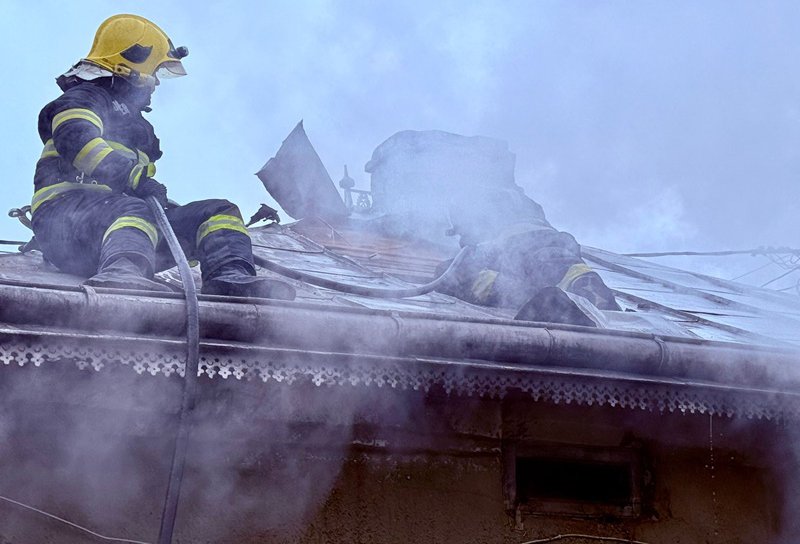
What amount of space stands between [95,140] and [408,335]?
2088 millimetres

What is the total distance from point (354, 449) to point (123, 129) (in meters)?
2.33

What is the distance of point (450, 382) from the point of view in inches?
131

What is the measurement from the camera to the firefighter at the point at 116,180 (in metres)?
4.34

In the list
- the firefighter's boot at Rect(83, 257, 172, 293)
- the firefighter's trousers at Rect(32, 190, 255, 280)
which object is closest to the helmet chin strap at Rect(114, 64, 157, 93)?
the firefighter's trousers at Rect(32, 190, 255, 280)

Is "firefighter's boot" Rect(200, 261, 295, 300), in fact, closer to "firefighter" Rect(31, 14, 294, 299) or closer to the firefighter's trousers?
"firefighter" Rect(31, 14, 294, 299)

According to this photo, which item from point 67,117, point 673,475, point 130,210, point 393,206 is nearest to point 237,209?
point 130,210

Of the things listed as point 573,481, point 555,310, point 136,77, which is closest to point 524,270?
point 555,310

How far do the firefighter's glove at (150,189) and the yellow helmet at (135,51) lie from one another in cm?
80

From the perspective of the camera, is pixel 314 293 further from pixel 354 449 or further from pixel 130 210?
pixel 354 449

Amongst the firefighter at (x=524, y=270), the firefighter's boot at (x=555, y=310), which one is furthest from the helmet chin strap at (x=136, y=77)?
the firefighter's boot at (x=555, y=310)

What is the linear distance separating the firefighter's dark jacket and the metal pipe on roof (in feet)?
5.45

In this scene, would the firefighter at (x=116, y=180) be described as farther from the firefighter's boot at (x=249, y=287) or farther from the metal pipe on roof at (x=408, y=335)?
the metal pipe on roof at (x=408, y=335)

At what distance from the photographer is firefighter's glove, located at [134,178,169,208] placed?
14.8 feet

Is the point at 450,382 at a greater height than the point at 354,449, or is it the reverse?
the point at 450,382
